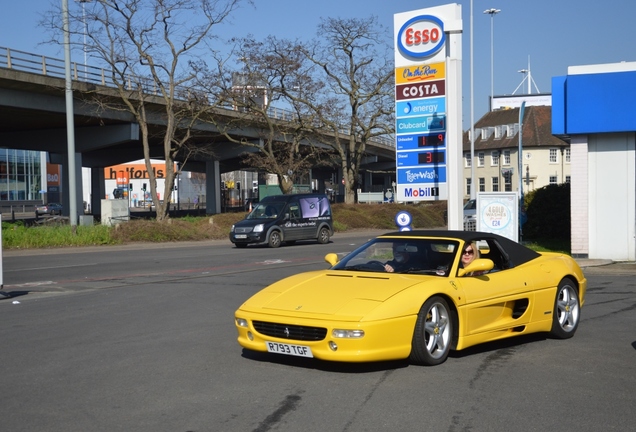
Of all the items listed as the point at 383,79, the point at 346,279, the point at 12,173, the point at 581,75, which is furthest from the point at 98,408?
the point at 12,173

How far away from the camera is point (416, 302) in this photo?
7.23 meters

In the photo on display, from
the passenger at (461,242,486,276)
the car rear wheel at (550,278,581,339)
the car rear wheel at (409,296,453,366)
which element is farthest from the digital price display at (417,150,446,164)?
the car rear wheel at (409,296,453,366)

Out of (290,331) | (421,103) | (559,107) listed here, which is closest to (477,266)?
(290,331)

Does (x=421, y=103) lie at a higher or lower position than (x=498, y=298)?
higher

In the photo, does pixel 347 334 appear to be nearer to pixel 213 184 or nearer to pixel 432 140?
pixel 432 140

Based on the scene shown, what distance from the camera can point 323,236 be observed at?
30.9m

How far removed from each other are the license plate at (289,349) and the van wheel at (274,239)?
69.9 ft

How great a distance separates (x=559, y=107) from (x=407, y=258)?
13067 mm

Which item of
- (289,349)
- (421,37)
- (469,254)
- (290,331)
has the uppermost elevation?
(421,37)

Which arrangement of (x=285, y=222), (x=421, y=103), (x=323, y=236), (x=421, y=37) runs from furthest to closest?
1. (x=323, y=236)
2. (x=285, y=222)
3. (x=421, y=103)
4. (x=421, y=37)

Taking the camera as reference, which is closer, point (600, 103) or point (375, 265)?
point (375, 265)

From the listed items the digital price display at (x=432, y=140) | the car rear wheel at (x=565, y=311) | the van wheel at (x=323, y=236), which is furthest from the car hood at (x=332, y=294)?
the van wheel at (x=323, y=236)

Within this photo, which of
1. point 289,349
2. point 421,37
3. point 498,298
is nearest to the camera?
point 289,349

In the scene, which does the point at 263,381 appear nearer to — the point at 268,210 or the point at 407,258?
the point at 407,258
